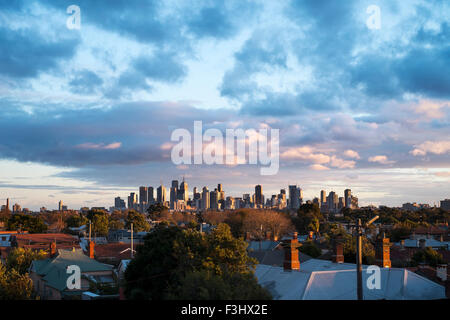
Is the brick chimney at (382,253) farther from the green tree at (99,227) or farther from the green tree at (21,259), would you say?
the green tree at (99,227)

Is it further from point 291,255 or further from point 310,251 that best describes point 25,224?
point 291,255

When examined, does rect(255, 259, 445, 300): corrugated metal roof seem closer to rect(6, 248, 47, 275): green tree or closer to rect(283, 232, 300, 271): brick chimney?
rect(283, 232, 300, 271): brick chimney

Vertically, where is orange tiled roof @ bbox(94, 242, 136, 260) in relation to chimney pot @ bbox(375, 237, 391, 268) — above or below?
below

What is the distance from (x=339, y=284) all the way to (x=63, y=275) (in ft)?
89.2

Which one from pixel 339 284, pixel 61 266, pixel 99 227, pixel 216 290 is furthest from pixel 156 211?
pixel 216 290

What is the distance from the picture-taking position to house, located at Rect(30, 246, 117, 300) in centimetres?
4311

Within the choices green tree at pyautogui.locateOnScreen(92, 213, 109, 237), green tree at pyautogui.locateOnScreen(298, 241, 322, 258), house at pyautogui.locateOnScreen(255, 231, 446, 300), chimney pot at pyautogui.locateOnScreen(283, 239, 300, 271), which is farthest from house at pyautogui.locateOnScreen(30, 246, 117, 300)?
green tree at pyautogui.locateOnScreen(92, 213, 109, 237)

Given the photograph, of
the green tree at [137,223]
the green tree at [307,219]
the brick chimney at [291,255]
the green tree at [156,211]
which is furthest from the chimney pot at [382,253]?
the green tree at [156,211]

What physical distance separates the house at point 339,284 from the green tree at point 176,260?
89.4 inches

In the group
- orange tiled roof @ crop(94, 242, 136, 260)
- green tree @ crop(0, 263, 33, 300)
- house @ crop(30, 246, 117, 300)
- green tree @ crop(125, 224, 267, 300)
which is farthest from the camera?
orange tiled roof @ crop(94, 242, 136, 260)

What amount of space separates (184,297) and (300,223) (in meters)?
123

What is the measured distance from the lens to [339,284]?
2934cm

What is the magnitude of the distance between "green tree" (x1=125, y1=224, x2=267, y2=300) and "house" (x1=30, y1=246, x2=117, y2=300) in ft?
43.2
